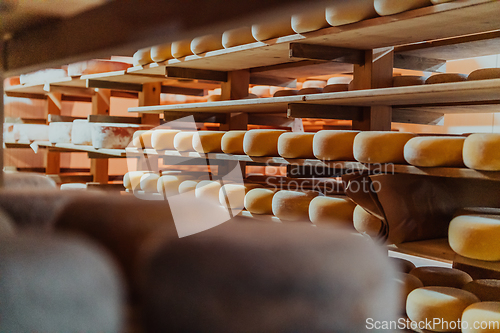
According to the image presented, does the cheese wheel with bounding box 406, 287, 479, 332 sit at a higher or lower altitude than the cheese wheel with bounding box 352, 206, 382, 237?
lower

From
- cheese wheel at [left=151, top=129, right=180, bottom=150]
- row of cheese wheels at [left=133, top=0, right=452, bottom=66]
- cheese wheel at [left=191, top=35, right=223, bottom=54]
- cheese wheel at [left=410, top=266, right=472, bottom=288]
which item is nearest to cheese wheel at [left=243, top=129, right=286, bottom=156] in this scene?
row of cheese wheels at [left=133, top=0, right=452, bottom=66]

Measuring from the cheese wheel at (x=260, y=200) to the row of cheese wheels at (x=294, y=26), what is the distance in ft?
2.32

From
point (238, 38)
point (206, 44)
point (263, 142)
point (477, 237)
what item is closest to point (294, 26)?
point (238, 38)

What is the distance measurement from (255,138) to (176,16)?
70.6 inches

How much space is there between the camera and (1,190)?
0.70 metres

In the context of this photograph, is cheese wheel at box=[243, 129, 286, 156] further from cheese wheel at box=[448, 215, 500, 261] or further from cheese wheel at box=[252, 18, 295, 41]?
cheese wheel at box=[448, 215, 500, 261]

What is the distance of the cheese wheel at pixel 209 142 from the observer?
2.43 m

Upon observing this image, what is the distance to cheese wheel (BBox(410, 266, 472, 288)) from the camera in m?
1.88

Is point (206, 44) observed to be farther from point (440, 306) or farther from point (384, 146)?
point (440, 306)

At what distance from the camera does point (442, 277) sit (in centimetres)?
190

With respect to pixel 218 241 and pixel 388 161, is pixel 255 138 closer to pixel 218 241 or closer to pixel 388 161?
pixel 388 161

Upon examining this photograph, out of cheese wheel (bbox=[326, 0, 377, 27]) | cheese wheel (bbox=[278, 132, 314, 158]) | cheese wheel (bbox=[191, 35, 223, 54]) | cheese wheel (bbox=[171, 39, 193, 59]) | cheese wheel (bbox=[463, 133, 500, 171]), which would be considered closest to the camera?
cheese wheel (bbox=[463, 133, 500, 171])

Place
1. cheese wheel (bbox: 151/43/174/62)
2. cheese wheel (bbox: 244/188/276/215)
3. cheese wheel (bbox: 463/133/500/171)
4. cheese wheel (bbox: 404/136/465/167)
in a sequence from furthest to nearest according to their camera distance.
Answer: cheese wheel (bbox: 151/43/174/62) → cheese wheel (bbox: 244/188/276/215) → cheese wheel (bbox: 404/136/465/167) → cheese wheel (bbox: 463/133/500/171)

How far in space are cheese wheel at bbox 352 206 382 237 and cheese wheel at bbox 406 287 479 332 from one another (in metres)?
0.26
